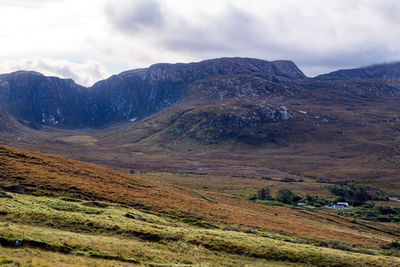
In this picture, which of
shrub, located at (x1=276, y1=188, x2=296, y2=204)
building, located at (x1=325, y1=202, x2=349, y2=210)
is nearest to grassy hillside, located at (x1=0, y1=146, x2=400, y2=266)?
shrub, located at (x1=276, y1=188, x2=296, y2=204)

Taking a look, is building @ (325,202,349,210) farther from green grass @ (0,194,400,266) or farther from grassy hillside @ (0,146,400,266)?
green grass @ (0,194,400,266)

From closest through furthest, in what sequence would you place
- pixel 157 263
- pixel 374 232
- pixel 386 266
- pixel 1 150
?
pixel 157 263, pixel 386 266, pixel 1 150, pixel 374 232

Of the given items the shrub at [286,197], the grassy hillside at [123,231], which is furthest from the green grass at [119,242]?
the shrub at [286,197]

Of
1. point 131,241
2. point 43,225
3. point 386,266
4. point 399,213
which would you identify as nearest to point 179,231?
point 131,241

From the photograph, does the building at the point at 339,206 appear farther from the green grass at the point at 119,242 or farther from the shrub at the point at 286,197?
the green grass at the point at 119,242

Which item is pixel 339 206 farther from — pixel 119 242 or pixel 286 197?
pixel 119 242

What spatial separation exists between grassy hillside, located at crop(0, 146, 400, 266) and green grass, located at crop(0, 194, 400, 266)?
0.29 ft

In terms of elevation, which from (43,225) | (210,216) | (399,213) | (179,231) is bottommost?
(399,213)

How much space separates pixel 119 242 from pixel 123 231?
4.34 m

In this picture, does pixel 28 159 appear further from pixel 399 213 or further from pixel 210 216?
pixel 399 213

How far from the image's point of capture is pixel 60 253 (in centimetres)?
2367

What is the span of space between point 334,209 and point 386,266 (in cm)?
7643

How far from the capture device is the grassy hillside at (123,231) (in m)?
24.9

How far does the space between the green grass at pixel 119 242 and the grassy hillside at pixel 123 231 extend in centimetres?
9
